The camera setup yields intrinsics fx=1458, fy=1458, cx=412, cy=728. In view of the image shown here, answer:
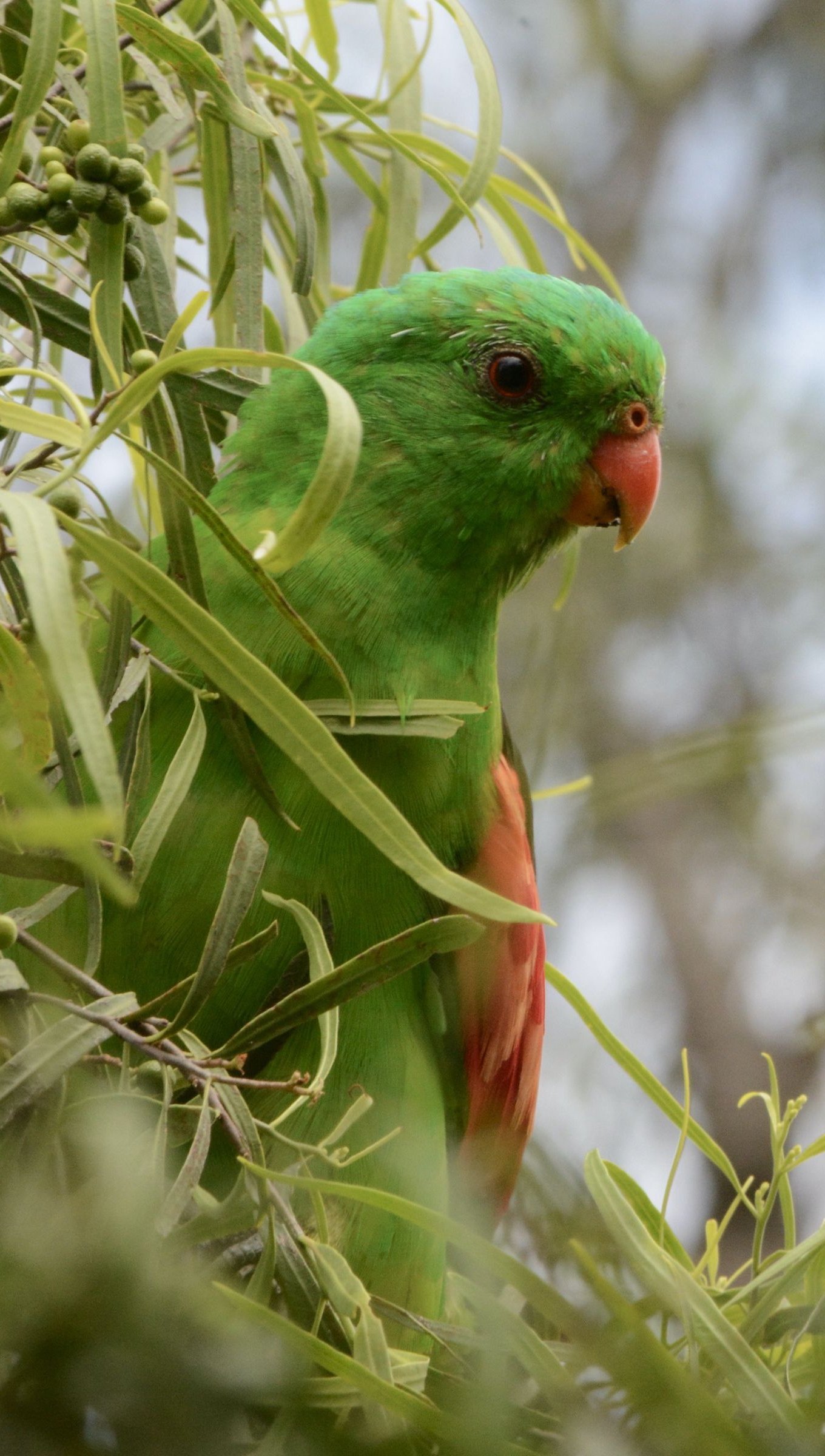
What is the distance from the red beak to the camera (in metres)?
2.06

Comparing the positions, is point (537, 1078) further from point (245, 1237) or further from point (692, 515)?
point (692, 515)

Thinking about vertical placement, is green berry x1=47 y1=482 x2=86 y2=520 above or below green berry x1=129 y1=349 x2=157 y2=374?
below

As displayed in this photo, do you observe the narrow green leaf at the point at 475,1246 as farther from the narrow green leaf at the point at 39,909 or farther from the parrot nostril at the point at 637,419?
the parrot nostril at the point at 637,419

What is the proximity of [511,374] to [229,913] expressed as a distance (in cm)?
105

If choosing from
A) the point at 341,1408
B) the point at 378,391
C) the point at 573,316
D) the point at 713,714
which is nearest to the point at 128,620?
the point at 341,1408

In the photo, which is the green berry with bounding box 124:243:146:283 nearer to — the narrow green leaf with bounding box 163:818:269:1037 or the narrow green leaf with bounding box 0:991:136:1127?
the narrow green leaf with bounding box 163:818:269:1037

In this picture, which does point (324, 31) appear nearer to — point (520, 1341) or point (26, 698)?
point (26, 698)

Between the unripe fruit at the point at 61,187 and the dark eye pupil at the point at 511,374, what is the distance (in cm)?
82

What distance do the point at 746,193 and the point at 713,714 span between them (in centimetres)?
247

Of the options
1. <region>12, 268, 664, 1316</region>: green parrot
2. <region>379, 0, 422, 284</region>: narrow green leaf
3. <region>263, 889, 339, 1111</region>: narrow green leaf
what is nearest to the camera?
<region>263, 889, 339, 1111</region>: narrow green leaf

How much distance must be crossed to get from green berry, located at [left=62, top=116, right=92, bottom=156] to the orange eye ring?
3.07ft

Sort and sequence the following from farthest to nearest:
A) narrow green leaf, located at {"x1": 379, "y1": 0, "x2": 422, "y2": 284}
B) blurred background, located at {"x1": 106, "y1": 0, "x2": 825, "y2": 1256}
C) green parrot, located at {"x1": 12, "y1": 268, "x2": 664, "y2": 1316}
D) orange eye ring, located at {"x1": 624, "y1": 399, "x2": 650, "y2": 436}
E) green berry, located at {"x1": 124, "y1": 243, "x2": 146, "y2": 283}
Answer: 1. blurred background, located at {"x1": 106, "y1": 0, "x2": 825, "y2": 1256}
2. orange eye ring, located at {"x1": 624, "y1": 399, "x2": 650, "y2": 436}
3. narrow green leaf, located at {"x1": 379, "y1": 0, "x2": 422, "y2": 284}
4. green parrot, located at {"x1": 12, "y1": 268, "x2": 664, "y2": 1316}
5. green berry, located at {"x1": 124, "y1": 243, "x2": 146, "y2": 283}

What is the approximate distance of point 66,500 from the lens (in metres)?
1.22

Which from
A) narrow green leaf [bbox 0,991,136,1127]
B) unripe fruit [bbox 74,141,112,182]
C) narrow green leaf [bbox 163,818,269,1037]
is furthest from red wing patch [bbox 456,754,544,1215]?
unripe fruit [bbox 74,141,112,182]
